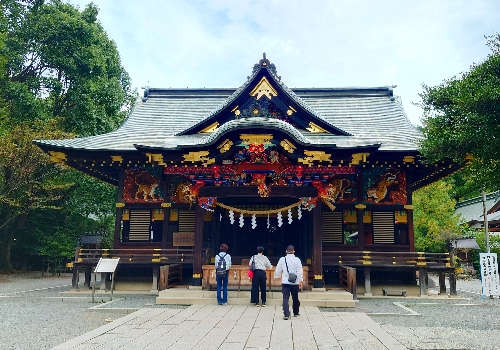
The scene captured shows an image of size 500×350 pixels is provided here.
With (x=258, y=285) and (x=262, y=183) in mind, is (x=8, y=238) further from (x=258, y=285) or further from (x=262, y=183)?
(x=258, y=285)

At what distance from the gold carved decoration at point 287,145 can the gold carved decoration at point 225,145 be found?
1.56m

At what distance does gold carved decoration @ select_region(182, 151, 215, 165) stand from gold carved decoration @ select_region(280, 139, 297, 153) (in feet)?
7.15

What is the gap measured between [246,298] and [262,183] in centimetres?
362

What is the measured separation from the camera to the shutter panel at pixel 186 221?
14.4 meters

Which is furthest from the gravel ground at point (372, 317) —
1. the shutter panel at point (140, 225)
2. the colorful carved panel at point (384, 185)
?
the colorful carved panel at point (384, 185)

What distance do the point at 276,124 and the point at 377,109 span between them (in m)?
8.59

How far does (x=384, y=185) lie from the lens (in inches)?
550

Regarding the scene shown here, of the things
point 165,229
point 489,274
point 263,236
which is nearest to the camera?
point 489,274

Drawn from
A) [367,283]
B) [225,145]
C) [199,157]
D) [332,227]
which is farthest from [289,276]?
[332,227]

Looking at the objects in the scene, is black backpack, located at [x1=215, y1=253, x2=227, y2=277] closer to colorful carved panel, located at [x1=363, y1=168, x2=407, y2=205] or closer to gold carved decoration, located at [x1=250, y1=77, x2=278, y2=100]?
colorful carved panel, located at [x1=363, y1=168, x2=407, y2=205]

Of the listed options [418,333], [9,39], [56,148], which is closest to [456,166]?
[418,333]

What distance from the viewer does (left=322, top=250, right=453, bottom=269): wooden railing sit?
12.6 m

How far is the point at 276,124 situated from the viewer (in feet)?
37.6

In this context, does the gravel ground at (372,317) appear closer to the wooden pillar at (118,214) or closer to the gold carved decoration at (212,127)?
the wooden pillar at (118,214)
